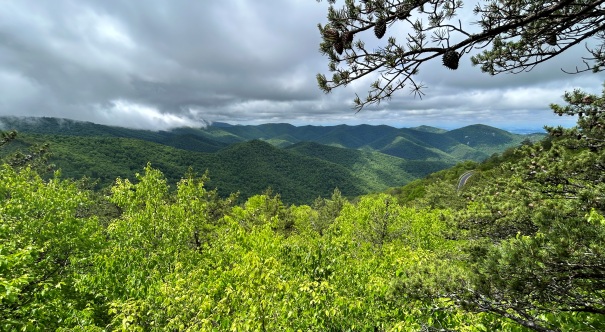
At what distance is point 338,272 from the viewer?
43.1 feet

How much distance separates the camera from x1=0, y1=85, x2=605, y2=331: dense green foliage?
24.5 ft

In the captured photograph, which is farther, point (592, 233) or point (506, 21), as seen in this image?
point (592, 233)

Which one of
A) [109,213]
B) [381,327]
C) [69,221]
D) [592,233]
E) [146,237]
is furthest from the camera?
A: [109,213]

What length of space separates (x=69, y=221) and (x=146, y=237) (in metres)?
4.24

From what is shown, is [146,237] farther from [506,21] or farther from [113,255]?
[506,21]

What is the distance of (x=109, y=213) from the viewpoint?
7062cm

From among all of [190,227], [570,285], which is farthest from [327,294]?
[190,227]

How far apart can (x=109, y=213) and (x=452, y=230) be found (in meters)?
78.2

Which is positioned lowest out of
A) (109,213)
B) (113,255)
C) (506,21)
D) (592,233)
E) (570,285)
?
(109,213)

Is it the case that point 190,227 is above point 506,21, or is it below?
below

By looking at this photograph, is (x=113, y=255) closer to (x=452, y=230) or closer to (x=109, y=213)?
(x=452, y=230)

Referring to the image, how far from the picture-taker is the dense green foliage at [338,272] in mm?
7469

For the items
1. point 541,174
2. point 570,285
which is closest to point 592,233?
point 570,285

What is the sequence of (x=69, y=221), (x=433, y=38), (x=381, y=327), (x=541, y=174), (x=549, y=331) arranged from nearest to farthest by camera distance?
1. (x=433, y=38)
2. (x=549, y=331)
3. (x=381, y=327)
4. (x=541, y=174)
5. (x=69, y=221)
